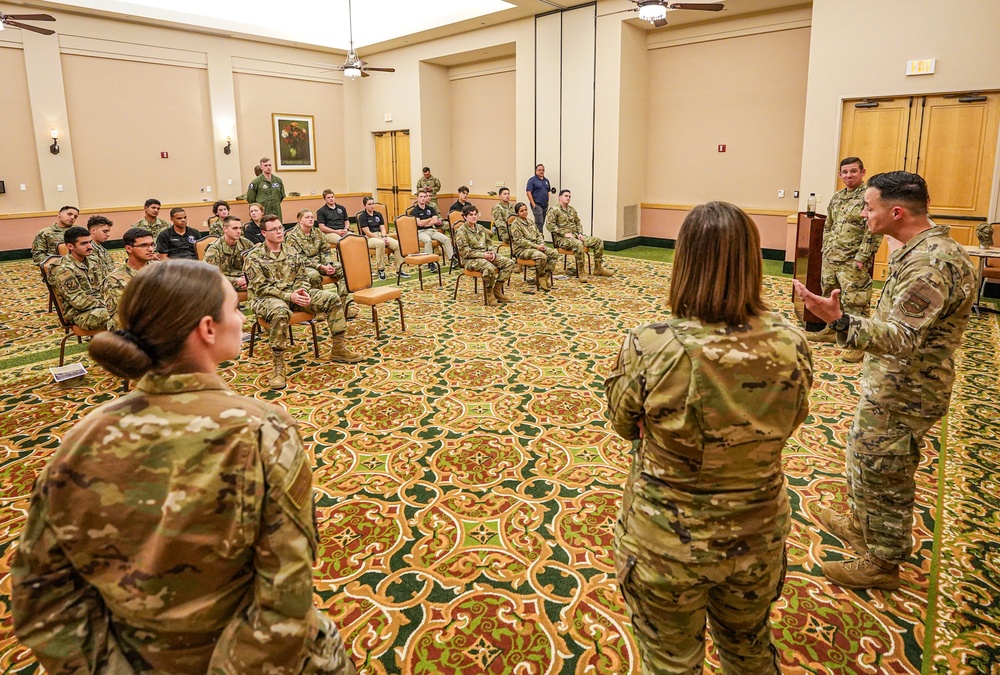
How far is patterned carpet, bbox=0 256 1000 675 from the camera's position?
243 cm

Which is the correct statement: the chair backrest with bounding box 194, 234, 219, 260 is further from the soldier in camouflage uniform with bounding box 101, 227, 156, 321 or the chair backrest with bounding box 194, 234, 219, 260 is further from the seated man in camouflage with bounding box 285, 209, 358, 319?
the soldier in camouflage uniform with bounding box 101, 227, 156, 321

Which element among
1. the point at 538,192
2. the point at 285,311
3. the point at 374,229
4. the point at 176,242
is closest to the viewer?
the point at 285,311

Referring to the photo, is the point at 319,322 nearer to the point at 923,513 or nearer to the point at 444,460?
the point at 444,460

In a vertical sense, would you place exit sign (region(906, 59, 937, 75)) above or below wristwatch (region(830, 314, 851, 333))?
above

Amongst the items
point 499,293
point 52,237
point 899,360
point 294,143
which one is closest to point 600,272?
point 499,293

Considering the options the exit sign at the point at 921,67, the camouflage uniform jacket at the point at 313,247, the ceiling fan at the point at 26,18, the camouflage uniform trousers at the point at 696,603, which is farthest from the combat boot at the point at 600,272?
the camouflage uniform trousers at the point at 696,603

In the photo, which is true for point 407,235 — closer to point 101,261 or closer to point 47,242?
point 101,261

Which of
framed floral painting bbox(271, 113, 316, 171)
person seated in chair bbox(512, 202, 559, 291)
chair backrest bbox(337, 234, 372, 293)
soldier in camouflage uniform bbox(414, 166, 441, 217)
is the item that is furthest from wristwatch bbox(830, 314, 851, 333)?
framed floral painting bbox(271, 113, 316, 171)

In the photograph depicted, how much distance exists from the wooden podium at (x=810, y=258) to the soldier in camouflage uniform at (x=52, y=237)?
336 inches

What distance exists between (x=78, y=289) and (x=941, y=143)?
34.5 ft

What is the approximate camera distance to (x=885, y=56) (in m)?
8.57

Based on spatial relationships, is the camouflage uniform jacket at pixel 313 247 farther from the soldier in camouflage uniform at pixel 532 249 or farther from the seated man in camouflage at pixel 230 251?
the soldier in camouflage uniform at pixel 532 249

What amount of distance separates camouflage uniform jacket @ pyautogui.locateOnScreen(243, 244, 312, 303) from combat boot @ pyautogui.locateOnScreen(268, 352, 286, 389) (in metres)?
0.62

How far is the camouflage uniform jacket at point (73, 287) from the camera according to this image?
5379mm
